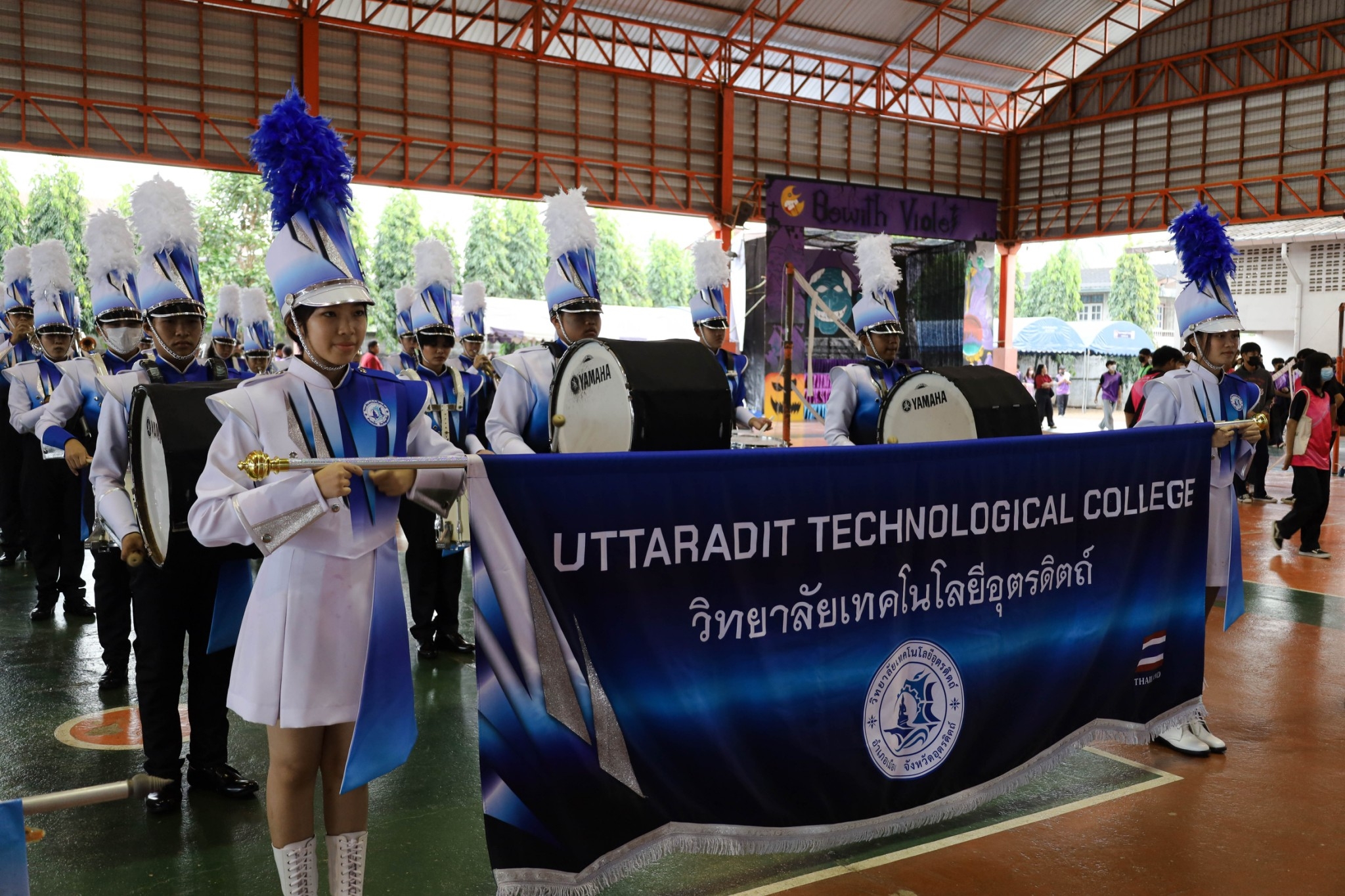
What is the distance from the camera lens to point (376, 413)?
8.98ft

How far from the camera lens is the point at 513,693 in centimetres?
259

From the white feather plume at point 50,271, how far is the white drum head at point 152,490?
13.3 feet

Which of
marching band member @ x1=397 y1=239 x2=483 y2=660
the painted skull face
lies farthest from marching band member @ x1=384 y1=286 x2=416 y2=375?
the painted skull face

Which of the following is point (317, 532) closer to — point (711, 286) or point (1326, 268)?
point (711, 286)

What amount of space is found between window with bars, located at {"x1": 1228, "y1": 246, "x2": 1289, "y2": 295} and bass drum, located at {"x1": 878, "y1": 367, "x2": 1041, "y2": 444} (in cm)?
2589

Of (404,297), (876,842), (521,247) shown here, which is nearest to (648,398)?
(876,842)

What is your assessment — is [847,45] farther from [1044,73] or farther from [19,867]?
[19,867]

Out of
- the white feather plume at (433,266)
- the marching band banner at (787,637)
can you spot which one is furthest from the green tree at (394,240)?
the marching band banner at (787,637)

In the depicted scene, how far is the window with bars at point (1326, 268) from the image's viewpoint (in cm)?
2597

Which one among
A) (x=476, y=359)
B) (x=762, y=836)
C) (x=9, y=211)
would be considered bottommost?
(x=762, y=836)

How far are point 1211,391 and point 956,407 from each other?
3.76 ft

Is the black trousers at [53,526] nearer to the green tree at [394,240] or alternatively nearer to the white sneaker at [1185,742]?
the white sneaker at [1185,742]

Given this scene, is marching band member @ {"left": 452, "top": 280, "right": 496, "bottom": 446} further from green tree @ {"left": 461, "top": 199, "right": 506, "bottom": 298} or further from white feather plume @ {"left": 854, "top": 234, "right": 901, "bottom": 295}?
green tree @ {"left": 461, "top": 199, "right": 506, "bottom": 298}

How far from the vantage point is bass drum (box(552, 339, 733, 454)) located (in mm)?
3678
